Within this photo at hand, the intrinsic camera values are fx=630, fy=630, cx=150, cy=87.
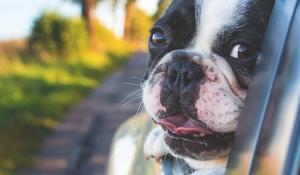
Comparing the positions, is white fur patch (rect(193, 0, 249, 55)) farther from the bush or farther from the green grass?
the bush

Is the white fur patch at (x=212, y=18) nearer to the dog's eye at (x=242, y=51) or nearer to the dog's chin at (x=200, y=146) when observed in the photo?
the dog's eye at (x=242, y=51)

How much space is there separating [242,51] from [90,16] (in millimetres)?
15926

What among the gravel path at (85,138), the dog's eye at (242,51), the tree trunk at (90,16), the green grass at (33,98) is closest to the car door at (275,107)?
the dog's eye at (242,51)

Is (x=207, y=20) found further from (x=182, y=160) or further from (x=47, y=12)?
(x=47, y=12)

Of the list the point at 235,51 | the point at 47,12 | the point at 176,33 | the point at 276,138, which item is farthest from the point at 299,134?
the point at 47,12

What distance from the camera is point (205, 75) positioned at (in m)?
1.50

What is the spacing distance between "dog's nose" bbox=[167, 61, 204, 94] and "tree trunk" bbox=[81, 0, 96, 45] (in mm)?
14998

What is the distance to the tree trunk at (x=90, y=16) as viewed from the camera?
54.4 ft

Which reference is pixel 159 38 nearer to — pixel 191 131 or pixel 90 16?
pixel 191 131

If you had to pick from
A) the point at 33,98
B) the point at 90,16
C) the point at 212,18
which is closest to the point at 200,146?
the point at 212,18

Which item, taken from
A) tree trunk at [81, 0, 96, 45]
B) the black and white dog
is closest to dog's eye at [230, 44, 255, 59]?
the black and white dog

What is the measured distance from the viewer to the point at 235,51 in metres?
1.50

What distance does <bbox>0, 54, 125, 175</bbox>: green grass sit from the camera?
7238mm

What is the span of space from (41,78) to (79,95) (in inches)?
30.3
